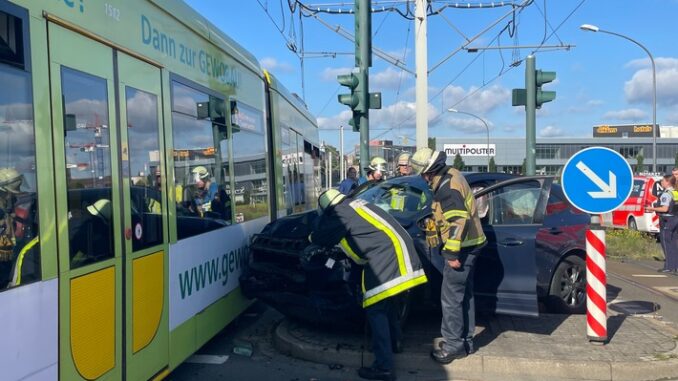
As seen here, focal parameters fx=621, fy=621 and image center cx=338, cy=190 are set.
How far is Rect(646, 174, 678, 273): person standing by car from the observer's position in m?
11.4

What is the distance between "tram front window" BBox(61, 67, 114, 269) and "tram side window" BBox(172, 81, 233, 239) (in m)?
1.11

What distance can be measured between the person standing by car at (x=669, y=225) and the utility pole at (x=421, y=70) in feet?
16.6

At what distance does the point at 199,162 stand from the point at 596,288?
4.03m

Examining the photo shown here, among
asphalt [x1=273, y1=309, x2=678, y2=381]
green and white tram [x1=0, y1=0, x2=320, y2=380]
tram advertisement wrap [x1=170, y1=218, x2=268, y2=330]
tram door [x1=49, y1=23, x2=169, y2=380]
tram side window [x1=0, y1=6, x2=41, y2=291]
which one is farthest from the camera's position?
asphalt [x1=273, y1=309, x2=678, y2=381]

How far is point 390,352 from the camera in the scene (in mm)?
5441

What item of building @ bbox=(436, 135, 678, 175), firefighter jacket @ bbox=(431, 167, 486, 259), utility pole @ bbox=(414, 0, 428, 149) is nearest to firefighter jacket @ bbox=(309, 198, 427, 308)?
firefighter jacket @ bbox=(431, 167, 486, 259)

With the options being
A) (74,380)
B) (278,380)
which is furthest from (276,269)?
(74,380)

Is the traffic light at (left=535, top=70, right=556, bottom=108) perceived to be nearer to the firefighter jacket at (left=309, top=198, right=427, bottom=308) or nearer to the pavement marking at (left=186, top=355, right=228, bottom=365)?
the firefighter jacket at (left=309, top=198, right=427, bottom=308)

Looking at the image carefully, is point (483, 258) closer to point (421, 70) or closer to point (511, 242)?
point (511, 242)

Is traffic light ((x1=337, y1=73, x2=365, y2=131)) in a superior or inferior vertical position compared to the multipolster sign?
inferior

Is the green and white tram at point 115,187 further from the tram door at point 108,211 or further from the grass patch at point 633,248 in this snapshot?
the grass patch at point 633,248

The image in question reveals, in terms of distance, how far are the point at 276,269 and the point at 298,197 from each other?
523 centimetres

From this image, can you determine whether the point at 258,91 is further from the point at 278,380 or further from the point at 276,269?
the point at 278,380

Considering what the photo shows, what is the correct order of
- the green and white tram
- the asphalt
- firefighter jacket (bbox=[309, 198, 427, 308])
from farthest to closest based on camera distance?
the asphalt → firefighter jacket (bbox=[309, 198, 427, 308]) → the green and white tram
